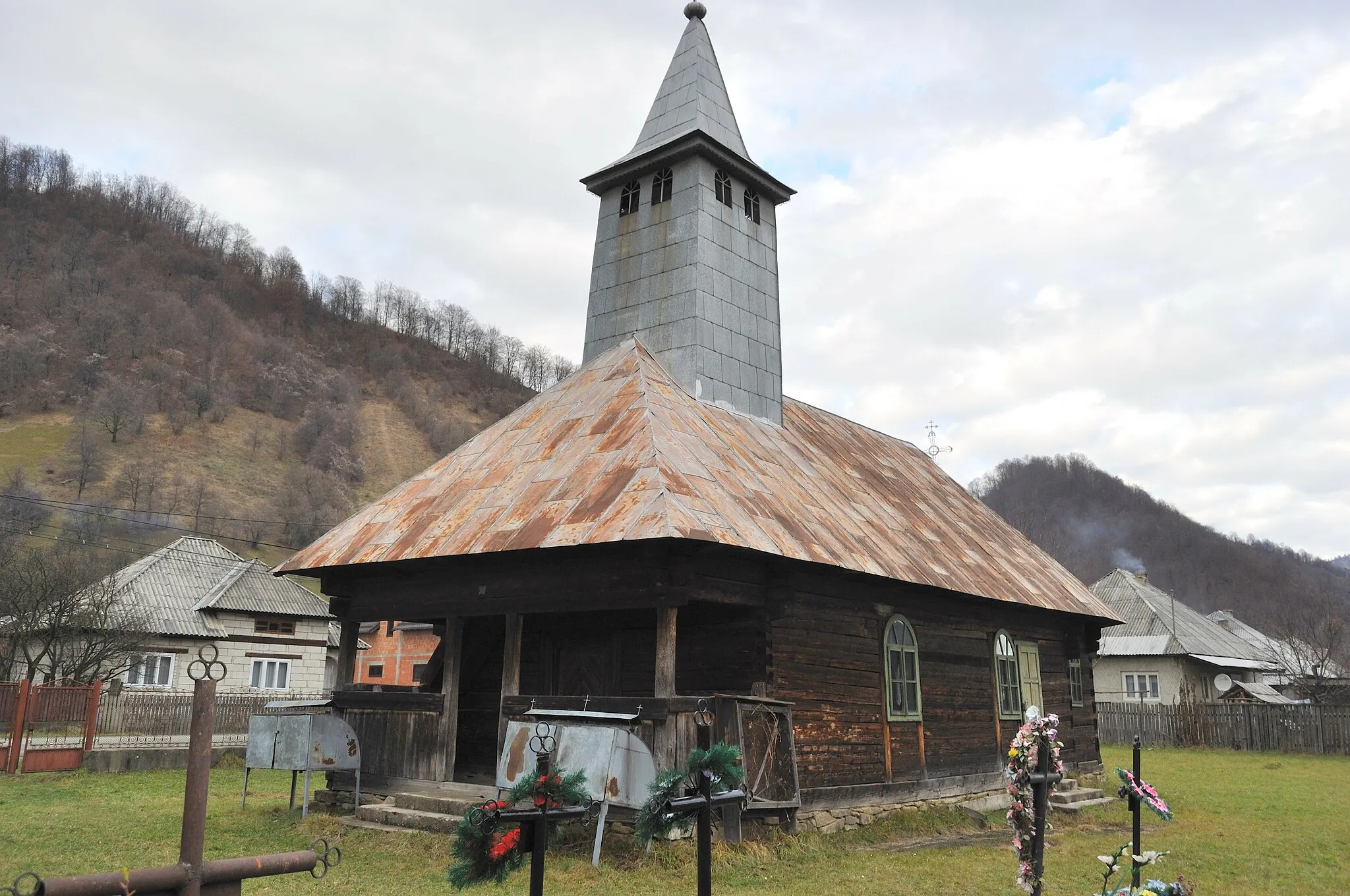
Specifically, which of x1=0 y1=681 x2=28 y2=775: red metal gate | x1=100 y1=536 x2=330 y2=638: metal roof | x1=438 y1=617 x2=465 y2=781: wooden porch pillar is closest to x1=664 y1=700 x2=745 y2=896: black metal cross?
x1=438 y1=617 x2=465 y2=781: wooden porch pillar

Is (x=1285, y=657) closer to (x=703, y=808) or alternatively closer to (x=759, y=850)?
(x=759, y=850)

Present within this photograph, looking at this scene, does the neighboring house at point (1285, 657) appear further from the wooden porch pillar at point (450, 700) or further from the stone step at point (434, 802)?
the stone step at point (434, 802)

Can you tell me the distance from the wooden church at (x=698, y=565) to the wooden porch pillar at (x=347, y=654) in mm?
62

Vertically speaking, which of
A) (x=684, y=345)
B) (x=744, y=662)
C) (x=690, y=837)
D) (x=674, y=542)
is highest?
(x=684, y=345)

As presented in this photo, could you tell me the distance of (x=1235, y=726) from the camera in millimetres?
A: 27891

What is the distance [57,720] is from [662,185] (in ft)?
50.4

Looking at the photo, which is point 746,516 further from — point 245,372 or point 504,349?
point 504,349

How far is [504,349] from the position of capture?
4385 inches

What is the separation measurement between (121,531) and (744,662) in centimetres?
5679

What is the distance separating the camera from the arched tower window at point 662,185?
646 inches

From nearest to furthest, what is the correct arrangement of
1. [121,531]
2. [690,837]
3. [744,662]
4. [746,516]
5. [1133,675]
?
[690,837] < [746,516] < [744,662] < [1133,675] < [121,531]

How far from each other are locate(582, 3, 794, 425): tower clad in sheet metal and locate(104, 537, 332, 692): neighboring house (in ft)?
66.5

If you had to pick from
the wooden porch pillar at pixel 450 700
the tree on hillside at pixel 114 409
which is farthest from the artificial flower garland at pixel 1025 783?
the tree on hillside at pixel 114 409

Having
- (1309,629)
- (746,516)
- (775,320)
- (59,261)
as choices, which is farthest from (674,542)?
(59,261)
